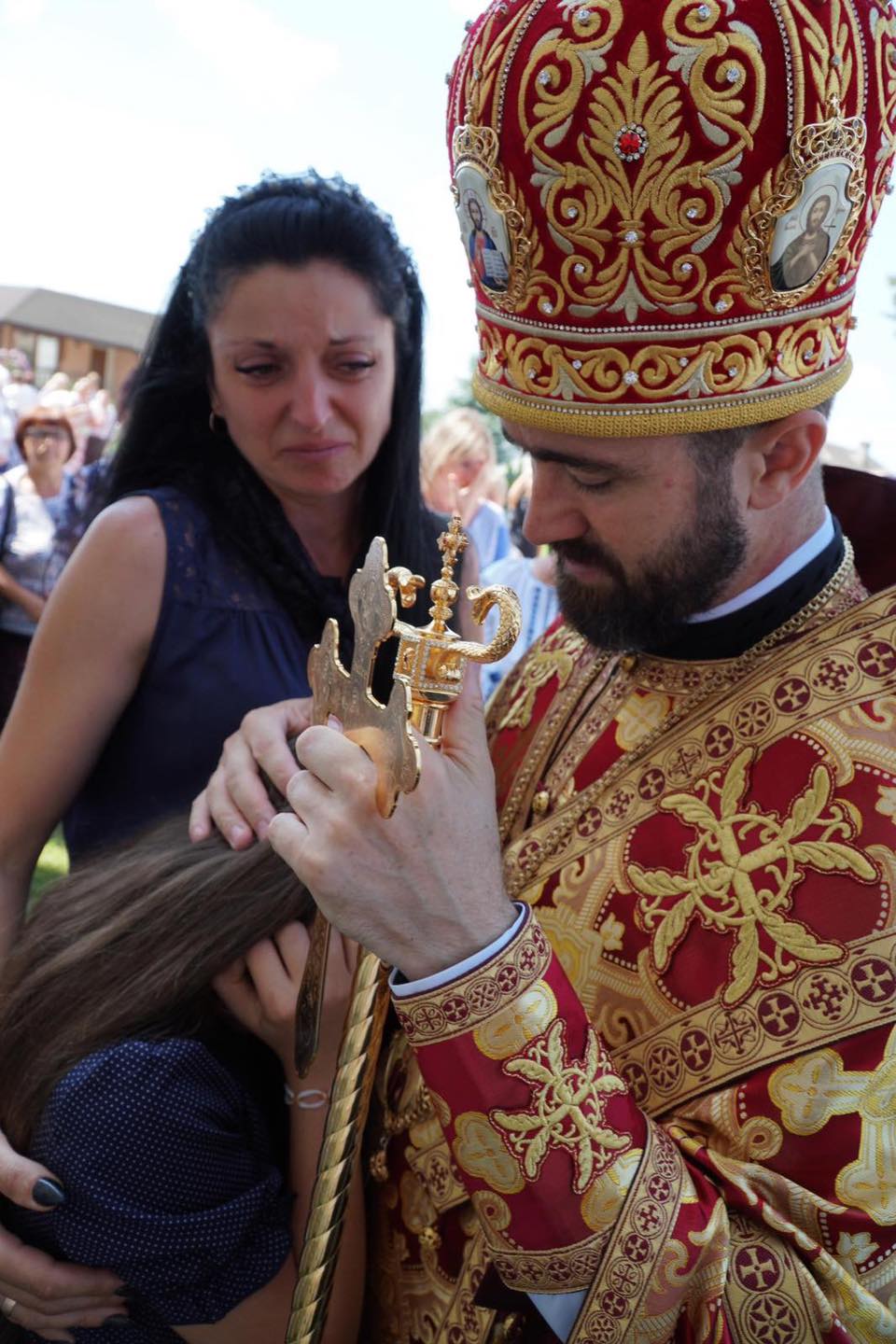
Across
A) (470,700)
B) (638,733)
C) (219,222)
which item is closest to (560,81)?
(470,700)

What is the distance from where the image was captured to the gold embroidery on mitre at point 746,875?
1.66 m

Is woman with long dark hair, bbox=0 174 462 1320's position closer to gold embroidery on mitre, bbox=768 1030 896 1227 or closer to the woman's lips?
the woman's lips

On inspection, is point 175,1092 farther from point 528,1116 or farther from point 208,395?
point 208,395

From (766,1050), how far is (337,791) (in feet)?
2.07

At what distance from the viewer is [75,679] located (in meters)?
2.49

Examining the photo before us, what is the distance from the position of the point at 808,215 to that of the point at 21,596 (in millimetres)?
4800

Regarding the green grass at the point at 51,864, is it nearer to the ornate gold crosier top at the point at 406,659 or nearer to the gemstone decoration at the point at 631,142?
the ornate gold crosier top at the point at 406,659

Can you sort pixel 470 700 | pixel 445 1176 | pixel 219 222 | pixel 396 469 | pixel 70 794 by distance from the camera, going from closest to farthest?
pixel 470 700, pixel 445 1176, pixel 70 794, pixel 219 222, pixel 396 469

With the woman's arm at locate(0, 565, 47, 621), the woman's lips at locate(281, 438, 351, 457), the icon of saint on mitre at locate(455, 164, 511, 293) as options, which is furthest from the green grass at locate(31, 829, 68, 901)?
the icon of saint on mitre at locate(455, 164, 511, 293)

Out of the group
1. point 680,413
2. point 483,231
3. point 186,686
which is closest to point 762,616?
point 680,413

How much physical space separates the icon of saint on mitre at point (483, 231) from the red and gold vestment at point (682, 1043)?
2.18 ft

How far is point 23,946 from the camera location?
200cm

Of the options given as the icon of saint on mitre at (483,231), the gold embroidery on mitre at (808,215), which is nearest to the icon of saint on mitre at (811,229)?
the gold embroidery on mitre at (808,215)

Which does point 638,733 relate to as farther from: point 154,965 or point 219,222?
point 219,222
